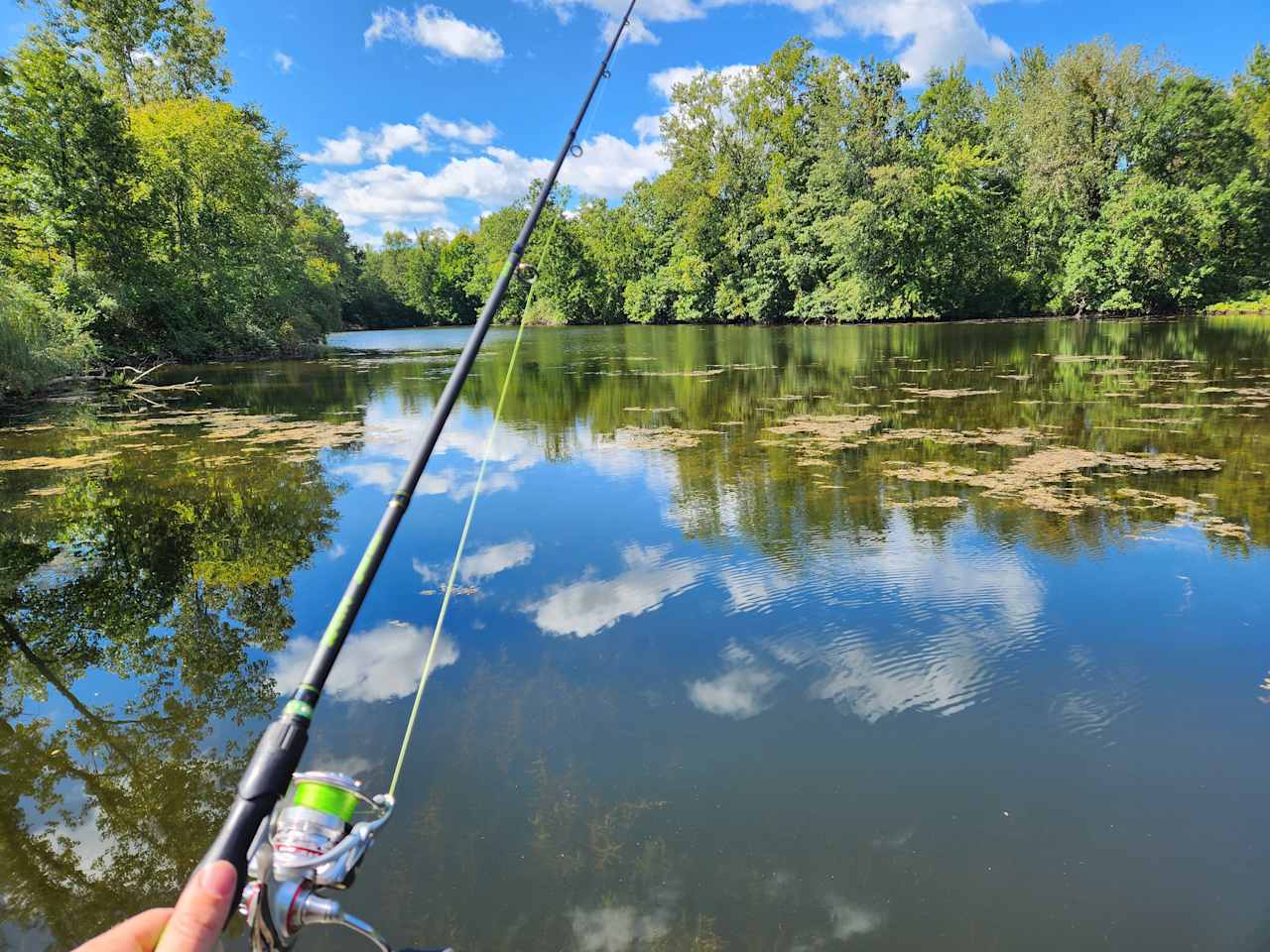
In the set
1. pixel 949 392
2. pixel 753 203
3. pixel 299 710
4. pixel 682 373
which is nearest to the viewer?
pixel 299 710

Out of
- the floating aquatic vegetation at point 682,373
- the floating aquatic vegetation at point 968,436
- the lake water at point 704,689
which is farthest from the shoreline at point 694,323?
the floating aquatic vegetation at point 968,436

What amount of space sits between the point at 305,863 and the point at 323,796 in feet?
0.44

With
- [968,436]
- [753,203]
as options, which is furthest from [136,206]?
[753,203]

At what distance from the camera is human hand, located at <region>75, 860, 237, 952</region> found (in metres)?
1.20

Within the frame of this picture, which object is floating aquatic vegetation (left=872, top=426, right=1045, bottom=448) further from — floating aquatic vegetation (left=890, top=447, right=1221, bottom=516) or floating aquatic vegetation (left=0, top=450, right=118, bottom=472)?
floating aquatic vegetation (left=0, top=450, right=118, bottom=472)

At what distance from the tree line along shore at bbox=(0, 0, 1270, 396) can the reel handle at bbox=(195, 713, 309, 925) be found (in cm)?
1729

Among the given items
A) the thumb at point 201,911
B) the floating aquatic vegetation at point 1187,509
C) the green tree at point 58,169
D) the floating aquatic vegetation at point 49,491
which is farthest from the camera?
the green tree at point 58,169

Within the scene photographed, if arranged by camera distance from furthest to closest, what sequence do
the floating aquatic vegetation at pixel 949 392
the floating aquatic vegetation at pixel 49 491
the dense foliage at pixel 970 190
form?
1. the dense foliage at pixel 970 190
2. the floating aquatic vegetation at pixel 949 392
3. the floating aquatic vegetation at pixel 49 491

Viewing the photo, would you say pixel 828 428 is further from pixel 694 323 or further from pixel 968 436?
pixel 694 323

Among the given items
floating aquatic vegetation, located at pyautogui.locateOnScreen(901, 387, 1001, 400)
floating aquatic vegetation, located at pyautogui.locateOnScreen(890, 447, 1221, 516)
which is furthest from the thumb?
floating aquatic vegetation, located at pyautogui.locateOnScreen(901, 387, 1001, 400)

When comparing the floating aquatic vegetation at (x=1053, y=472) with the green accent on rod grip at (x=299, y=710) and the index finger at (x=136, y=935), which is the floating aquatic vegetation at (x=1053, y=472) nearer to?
the green accent on rod grip at (x=299, y=710)

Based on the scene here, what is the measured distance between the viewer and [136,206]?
953 inches

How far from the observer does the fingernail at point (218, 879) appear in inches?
50.0

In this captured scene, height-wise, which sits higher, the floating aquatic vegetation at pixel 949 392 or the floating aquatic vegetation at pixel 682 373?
the floating aquatic vegetation at pixel 682 373
